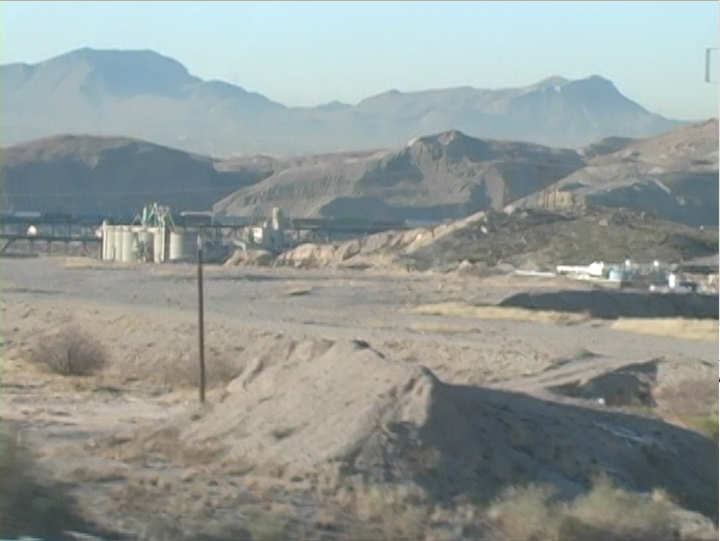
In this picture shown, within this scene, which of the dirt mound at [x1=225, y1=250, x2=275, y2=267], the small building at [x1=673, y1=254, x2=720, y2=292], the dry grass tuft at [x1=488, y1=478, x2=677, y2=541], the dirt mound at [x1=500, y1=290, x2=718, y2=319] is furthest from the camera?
the dirt mound at [x1=225, y1=250, x2=275, y2=267]

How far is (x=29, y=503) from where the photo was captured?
1089 cm

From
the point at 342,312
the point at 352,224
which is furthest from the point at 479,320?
the point at 352,224

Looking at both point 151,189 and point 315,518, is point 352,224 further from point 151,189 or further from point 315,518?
point 315,518

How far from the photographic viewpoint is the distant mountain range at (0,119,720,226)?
26.0 metres

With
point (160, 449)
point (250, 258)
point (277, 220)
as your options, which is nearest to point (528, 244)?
point (277, 220)

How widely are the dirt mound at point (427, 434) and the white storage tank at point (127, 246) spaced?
952 centimetres

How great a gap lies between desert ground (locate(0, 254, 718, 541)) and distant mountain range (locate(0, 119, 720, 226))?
6.82 metres

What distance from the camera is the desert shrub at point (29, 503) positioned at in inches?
410

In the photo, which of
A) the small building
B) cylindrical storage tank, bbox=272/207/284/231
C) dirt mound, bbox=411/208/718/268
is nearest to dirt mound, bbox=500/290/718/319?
the small building

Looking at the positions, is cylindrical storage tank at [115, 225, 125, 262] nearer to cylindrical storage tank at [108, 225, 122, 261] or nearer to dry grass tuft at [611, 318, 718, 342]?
cylindrical storage tank at [108, 225, 122, 261]

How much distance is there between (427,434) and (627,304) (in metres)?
9.09

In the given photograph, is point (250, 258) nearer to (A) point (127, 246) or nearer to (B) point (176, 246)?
(A) point (127, 246)

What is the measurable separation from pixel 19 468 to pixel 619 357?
654cm

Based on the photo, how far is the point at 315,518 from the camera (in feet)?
35.6
